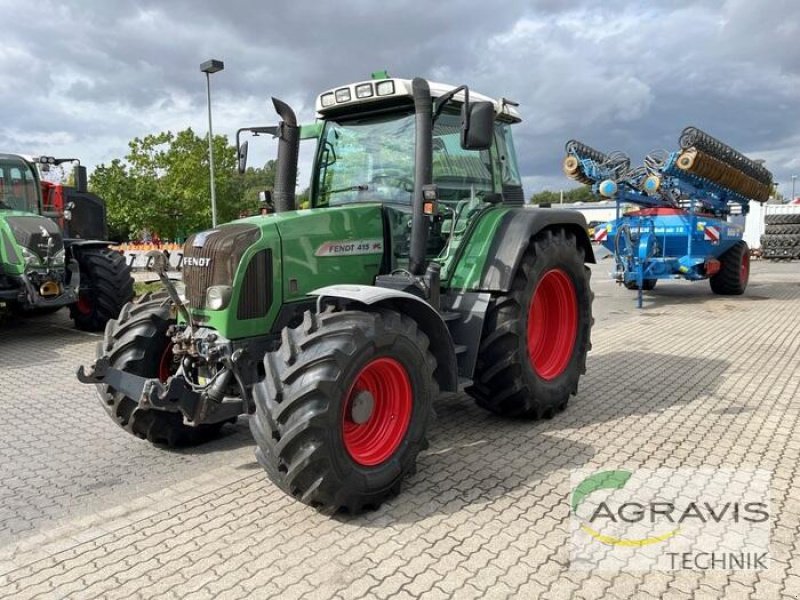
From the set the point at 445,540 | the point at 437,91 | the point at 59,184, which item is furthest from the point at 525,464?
the point at 59,184

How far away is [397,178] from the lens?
4316 mm

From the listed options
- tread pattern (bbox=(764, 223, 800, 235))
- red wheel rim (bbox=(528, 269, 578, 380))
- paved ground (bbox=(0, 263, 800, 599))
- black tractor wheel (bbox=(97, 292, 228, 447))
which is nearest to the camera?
paved ground (bbox=(0, 263, 800, 599))

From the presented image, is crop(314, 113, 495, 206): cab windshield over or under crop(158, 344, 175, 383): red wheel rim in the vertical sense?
over

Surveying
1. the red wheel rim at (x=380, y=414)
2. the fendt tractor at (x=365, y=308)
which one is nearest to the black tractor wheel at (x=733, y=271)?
the fendt tractor at (x=365, y=308)

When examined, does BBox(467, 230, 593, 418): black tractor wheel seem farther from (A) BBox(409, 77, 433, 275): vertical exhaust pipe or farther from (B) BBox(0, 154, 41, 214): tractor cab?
(B) BBox(0, 154, 41, 214): tractor cab

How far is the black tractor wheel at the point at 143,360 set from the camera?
151 inches

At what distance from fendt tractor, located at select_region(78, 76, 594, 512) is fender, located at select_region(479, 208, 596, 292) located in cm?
1

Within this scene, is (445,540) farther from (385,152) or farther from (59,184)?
(59,184)

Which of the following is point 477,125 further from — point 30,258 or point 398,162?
point 30,258

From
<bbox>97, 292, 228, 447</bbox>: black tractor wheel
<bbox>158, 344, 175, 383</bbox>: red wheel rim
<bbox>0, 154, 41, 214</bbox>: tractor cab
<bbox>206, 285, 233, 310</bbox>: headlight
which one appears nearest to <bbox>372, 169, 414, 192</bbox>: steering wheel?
<bbox>206, 285, 233, 310</bbox>: headlight

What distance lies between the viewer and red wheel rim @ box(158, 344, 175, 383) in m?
4.01

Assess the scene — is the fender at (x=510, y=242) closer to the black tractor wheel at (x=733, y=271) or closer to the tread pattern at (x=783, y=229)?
the black tractor wheel at (x=733, y=271)

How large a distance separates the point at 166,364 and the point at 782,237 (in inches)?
956

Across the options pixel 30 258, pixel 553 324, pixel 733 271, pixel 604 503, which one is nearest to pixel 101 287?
pixel 30 258
